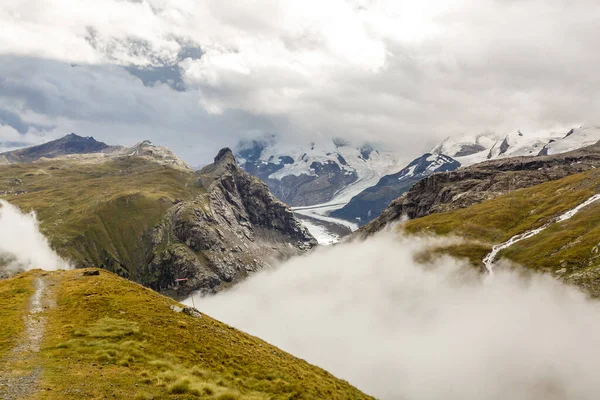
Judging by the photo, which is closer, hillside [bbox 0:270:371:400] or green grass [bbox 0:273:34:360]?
hillside [bbox 0:270:371:400]

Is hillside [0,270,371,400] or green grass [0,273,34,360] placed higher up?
green grass [0,273,34,360]

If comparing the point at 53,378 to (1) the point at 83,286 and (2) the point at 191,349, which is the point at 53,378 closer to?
(2) the point at 191,349

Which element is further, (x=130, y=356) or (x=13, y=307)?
(x=13, y=307)

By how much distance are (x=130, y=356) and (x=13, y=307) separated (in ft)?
98.9

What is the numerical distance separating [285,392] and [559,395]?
136 m

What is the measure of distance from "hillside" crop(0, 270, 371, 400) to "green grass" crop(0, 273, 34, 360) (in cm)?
13

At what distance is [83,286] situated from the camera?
65.4 m

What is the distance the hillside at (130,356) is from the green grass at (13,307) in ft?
0.43

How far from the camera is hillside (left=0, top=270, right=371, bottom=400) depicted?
1228 inches

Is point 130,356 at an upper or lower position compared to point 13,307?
lower

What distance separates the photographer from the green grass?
136 ft

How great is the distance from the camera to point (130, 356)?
37531 mm

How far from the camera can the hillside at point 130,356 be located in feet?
102

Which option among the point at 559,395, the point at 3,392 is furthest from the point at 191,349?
the point at 559,395
